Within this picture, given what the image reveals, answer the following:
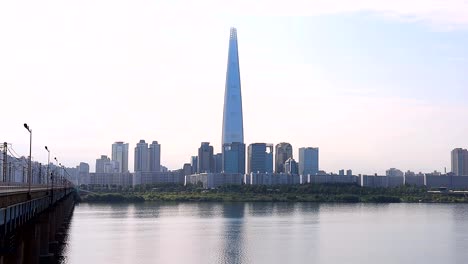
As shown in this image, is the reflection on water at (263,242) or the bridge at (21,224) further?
the reflection on water at (263,242)

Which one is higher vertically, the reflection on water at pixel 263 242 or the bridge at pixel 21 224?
the bridge at pixel 21 224

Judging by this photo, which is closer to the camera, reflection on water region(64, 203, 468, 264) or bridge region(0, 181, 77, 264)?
bridge region(0, 181, 77, 264)

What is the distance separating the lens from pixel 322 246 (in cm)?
8500

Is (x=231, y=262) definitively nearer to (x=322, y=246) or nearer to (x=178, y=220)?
(x=322, y=246)

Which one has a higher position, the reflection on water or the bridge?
the bridge

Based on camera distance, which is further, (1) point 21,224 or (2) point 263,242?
(2) point 263,242

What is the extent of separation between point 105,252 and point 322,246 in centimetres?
2574

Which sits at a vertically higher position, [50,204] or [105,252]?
[50,204]

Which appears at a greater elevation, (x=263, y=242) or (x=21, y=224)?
(x=21, y=224)

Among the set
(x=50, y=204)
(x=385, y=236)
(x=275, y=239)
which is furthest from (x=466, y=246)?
(x=50, y=204)

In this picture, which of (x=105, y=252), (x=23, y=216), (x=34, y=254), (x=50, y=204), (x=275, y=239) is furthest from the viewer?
(x=275, y=239)

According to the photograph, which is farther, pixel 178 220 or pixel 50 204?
pixel 178 220

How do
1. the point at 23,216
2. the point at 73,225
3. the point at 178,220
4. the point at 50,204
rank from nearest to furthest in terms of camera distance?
the point at 23,216, the point at 50,204, the point at 73,225, the point at 178,220

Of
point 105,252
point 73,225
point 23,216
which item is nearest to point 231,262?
point 105,252
